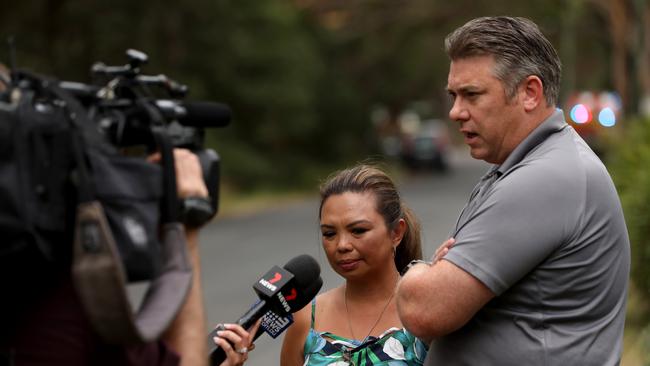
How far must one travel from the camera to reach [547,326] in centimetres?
308

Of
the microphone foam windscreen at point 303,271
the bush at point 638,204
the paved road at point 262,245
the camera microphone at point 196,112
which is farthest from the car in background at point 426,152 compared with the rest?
the camera microphone at point 196,112

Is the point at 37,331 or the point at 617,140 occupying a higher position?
the point at 37,331

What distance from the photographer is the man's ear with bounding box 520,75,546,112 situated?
10.4 ft

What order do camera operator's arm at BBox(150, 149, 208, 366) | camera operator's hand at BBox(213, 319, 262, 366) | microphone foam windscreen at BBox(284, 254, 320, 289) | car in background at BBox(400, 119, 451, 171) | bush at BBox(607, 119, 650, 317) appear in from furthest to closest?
1. car in background at BBox(400, 119, 451, 171)
2. bush at BBox(607, 119, 650, 317)
3. microphone foam windscreen at BBox(284, 254, 320, 289)
4. camera operator's hand at BBox(213, 319, 262, 366)
5. camera operator's arm at BBox(150, 149, 208, 366)

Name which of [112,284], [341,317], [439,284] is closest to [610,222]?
[439,284]

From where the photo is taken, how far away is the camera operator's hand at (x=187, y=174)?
2.51 meters

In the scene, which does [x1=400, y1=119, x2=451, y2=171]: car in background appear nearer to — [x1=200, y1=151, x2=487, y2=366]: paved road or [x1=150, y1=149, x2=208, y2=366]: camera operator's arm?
[x1=200, y1=151, x2=487, y2=366]: paved road

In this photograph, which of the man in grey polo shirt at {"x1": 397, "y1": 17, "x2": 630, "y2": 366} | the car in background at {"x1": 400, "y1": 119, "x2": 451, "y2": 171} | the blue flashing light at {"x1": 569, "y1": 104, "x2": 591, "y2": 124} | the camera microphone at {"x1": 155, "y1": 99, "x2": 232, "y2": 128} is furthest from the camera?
the car in background at {"x1": 400, "y1": 119, "x2": 451, "y2": 171}

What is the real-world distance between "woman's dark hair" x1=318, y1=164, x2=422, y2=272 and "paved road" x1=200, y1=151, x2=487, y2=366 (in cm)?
564

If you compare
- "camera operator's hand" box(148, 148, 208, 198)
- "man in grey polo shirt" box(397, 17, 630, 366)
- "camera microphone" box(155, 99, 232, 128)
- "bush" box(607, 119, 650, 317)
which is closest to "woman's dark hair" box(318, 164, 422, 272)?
"man in grey polo shirt" box(397, 17, 630, 366)

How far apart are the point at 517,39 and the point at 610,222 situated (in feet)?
1.73

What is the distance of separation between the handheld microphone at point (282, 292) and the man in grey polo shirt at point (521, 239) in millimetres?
444

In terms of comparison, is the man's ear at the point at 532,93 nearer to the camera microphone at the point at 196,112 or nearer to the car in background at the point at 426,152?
the camera microphone at the point at 196,112

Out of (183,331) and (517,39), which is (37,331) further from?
(517,39)
